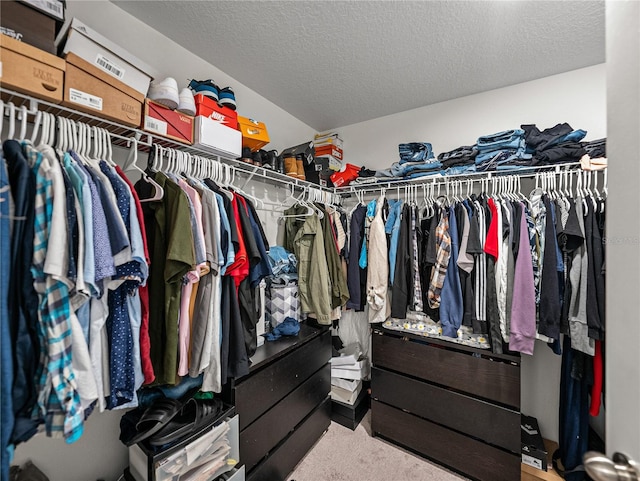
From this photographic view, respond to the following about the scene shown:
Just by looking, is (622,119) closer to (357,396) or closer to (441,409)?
(441,409)

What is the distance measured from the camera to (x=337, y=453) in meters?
1.77

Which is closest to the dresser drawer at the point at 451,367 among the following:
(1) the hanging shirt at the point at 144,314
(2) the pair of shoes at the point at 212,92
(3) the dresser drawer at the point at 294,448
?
(3) the dresser drawer at the point at 294,448

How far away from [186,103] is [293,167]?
2.79ft

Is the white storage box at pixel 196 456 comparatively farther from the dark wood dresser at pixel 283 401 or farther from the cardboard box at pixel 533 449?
the cardboard box at pixel 533 449

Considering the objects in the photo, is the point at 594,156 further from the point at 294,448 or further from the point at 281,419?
the point at 294,448

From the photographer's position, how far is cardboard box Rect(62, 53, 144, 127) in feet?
2.80

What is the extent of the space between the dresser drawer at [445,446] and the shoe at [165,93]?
7.59 feet

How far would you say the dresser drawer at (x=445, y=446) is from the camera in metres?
1.50

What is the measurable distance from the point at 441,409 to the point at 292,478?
105 centimetres

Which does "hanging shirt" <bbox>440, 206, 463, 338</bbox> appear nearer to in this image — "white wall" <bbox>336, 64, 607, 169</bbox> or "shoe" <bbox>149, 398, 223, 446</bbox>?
"white wall" <bbox>336, 64, 607, 169</bbox>

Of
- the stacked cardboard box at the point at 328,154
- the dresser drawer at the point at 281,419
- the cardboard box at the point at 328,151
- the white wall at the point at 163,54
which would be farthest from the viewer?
the cardboard box at the point at 328,151

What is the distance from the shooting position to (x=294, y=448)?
163 cm

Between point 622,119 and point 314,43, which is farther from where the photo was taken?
point 314,43

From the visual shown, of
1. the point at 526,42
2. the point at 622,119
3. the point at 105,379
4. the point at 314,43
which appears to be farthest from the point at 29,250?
the point at 526,42
